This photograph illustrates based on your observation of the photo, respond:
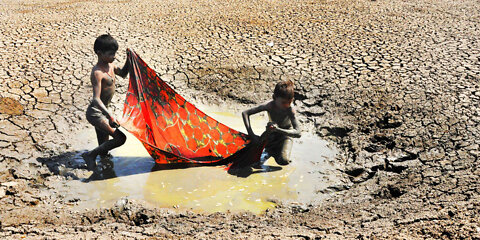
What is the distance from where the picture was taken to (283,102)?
4086 mm

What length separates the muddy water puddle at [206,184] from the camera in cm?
377

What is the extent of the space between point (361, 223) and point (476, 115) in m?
2.31

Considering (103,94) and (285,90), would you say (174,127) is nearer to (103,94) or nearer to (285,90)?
(103,94)

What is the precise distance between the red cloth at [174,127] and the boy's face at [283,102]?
45 centimetres

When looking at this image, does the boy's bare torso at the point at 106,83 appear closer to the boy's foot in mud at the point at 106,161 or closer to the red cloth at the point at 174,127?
the red cloth at the point at 174,127

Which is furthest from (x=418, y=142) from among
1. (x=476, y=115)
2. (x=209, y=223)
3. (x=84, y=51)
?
(x=84, y=51)

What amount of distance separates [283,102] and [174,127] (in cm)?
106

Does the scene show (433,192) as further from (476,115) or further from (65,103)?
(65,103)

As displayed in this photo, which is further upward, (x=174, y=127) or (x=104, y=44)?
(x=104, y=44)

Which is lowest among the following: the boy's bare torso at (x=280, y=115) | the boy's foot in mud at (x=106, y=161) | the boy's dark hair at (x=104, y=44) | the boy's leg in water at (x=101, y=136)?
the boy's foot in mud at (x=106, y=161)

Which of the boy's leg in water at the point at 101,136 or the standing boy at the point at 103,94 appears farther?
the boy's leg in water at the point at 101,136

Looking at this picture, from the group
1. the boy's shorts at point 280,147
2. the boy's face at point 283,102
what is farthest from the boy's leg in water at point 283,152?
the boy's face at point 283,102

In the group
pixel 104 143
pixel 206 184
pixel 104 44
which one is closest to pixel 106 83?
pixel 104 44

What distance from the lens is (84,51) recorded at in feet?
20.6
